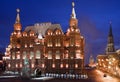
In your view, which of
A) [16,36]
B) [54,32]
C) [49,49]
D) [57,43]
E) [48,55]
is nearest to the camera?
[57,43]

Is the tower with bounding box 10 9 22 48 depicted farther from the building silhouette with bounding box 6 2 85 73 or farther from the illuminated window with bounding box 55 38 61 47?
the illuminated window with bounding box 55 38 61 47

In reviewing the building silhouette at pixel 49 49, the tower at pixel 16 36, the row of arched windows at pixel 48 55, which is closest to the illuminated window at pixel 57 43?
the building silhouette at pixel 49 49

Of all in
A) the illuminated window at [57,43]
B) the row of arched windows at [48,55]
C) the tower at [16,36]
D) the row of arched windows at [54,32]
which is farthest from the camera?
the tower at [16,36]

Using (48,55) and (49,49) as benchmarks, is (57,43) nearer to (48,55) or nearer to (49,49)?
(49,49)

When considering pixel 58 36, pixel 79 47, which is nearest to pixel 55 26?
pixel 58 36

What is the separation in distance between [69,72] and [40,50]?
18.3 m

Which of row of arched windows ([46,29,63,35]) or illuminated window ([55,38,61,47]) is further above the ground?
row of arched windows ([46,29,63,35])

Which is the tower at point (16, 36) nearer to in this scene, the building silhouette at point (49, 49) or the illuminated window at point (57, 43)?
the building silhouette at point (49, 49)

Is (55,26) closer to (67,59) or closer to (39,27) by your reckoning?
(39,27)

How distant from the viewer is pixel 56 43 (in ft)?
414

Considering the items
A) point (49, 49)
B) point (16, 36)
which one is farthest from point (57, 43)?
point (16, 36)

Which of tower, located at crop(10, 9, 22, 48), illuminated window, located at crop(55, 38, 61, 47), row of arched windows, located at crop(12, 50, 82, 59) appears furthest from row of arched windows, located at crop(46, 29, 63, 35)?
tower, located at crop(10, 9, 22, 48)

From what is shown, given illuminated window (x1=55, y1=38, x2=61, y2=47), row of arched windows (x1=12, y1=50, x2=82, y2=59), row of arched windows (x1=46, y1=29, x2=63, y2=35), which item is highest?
row of arched windows (x1=46, y1=29, x2=63, y2=35)

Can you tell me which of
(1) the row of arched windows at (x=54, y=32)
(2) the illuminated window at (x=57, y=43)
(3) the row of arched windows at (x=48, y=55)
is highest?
(1) the row of arched windows at (x=54, y=32)
